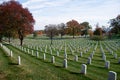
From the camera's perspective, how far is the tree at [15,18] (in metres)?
48.9

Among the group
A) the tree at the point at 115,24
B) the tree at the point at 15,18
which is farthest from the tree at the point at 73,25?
the tree at the point at 15,18

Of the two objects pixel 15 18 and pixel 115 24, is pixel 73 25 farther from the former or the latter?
pixel 15 18

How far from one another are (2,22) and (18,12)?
13.8 ft

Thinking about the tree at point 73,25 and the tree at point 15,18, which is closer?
the tree at point 15,18

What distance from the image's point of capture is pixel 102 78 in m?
13.0

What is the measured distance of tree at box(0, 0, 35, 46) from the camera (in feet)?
160

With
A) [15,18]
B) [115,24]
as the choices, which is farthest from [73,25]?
[15,18]

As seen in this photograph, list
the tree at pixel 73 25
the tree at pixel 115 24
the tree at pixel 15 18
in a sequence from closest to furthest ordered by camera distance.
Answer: the tree at pixel 15 18
the tree at pixel 115 24
the tree at pixel 73 25

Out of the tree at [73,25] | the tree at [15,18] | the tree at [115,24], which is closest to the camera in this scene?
the tree at [15,18]

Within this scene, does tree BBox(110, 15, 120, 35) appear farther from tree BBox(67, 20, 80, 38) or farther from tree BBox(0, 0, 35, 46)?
tree BBox(0, 0, 35, 46)

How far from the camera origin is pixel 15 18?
48.5 m

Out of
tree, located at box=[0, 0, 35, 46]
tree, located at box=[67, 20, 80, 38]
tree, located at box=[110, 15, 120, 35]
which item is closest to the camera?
tree, located at box=[0, 0, 35, 46]

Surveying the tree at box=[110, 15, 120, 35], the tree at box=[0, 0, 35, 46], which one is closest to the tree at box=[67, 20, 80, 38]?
the tree at box=[110, 15, 120, 35]

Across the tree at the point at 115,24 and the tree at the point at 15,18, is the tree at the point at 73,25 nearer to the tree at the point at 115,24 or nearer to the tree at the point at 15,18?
the tree at the point at 115,24
